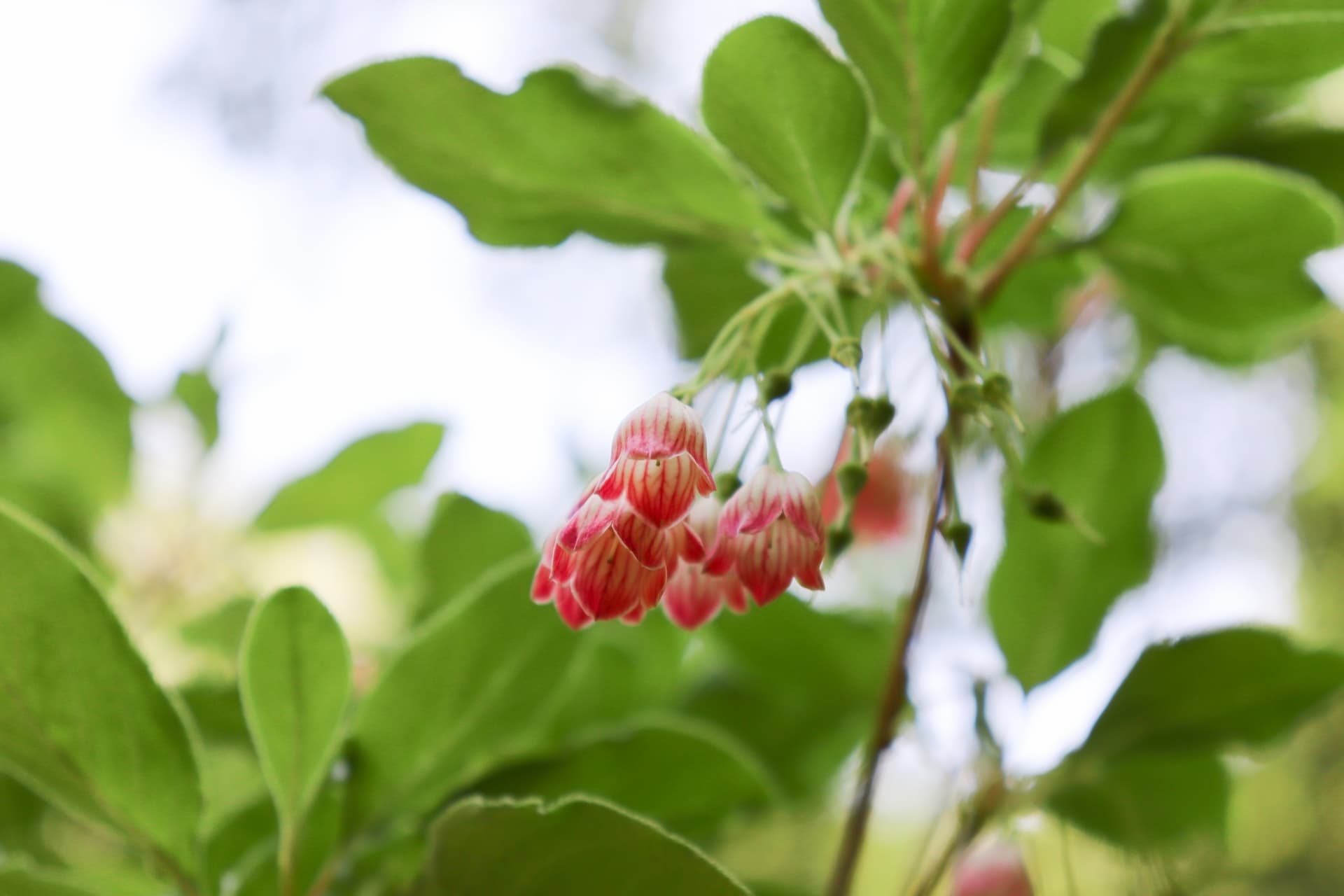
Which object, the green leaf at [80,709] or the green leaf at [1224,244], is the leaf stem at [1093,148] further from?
the green leaf at [80,709]

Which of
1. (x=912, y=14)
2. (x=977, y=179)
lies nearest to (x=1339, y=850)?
(x=977, y=179)

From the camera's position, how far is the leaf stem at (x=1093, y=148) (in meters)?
0.79

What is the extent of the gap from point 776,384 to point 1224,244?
1.38ft

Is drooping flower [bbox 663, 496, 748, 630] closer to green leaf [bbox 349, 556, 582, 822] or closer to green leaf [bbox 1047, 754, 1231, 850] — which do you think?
green leaf [bbox 349, 556, 582, 822]

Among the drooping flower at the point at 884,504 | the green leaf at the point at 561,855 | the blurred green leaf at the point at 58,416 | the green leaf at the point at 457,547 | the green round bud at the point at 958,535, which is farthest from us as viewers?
the drooping flower at the point at 884,504

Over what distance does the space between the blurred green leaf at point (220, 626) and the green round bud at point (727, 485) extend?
1.56 feet

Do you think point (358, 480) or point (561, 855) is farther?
point (358, 480)

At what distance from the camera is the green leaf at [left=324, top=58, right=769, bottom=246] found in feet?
2.32

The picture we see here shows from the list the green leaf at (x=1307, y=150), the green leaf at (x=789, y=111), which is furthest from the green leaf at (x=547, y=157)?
the green leaf at (x=1307, y=150)

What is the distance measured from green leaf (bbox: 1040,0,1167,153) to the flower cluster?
39cm

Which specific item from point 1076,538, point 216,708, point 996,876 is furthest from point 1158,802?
point 216,708

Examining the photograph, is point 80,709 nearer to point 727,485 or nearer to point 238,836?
point 238,836

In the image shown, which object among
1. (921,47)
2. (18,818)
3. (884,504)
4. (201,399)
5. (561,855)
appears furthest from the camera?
(884,504)

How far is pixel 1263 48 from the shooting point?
2.61 feet
